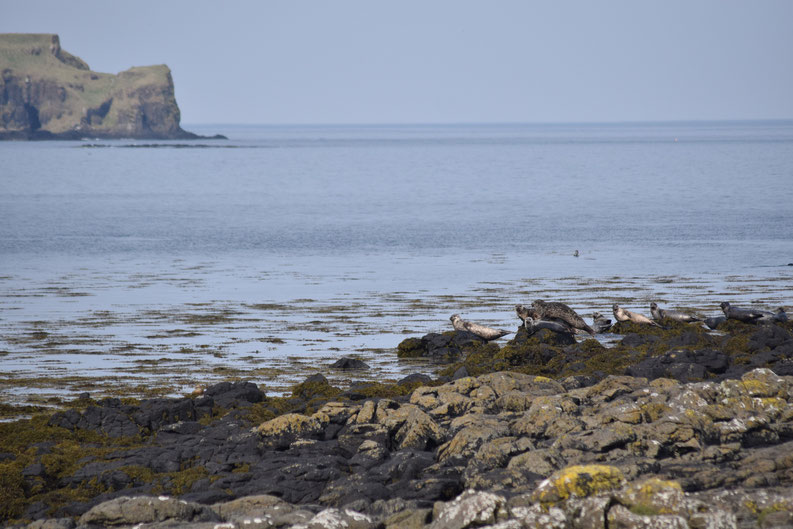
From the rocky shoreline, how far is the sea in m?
2.91

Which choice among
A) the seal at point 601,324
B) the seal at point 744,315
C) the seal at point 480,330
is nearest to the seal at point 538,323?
the seal at point 601,324

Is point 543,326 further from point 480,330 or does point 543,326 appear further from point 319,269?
point 319,269

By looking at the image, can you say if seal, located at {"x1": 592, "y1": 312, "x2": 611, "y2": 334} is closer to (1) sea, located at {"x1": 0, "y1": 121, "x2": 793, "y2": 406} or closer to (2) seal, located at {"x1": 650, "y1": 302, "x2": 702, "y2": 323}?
(1) sea, located at {"x1": 0, "y1": 121, "x2": 793, "y2": 406}

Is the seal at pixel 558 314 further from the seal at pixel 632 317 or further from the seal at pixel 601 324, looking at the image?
the seal at pixel 632 317

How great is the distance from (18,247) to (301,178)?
5576cm

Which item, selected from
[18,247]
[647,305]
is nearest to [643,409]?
[647,305]

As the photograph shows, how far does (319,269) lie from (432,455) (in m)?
21.1

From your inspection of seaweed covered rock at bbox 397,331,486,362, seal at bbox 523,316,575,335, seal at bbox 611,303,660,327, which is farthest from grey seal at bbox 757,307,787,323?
seaweed covered rock at bbox 397,331,486,362

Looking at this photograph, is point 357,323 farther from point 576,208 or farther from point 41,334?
point 576,208

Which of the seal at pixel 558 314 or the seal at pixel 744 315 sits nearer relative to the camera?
the seal at pixel 744 315

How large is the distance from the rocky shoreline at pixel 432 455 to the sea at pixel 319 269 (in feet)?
9.56

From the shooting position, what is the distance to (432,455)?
10977 millimetres

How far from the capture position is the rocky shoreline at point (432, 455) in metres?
8.29

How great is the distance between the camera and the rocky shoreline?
829 centimetres
